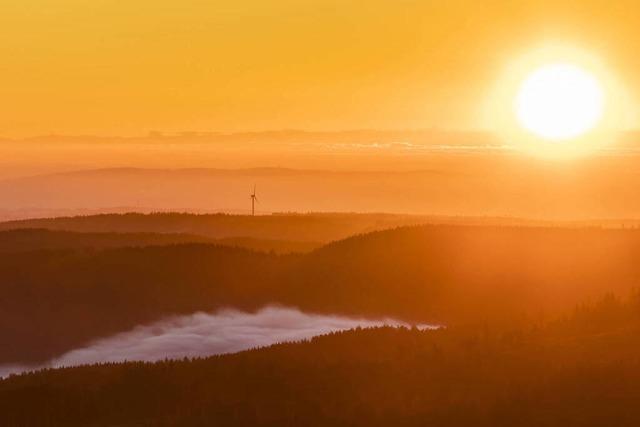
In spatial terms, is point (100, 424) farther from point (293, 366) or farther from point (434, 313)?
point (434, 313)

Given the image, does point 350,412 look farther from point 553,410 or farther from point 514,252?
point 514,252

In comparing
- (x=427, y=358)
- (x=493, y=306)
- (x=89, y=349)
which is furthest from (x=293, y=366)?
(x=89, y=349)

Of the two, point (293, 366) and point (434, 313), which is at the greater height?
point (293, 366)

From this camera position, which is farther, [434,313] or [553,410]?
[434,313]

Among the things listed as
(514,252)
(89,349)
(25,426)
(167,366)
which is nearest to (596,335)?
(167,366)

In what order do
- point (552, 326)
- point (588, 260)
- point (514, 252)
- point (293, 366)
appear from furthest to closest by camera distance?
point (514, 252)
point (588, 260)
point (552, 326)
point (293, 366)

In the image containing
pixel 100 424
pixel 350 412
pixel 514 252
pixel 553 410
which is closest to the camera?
pixel 553 410
